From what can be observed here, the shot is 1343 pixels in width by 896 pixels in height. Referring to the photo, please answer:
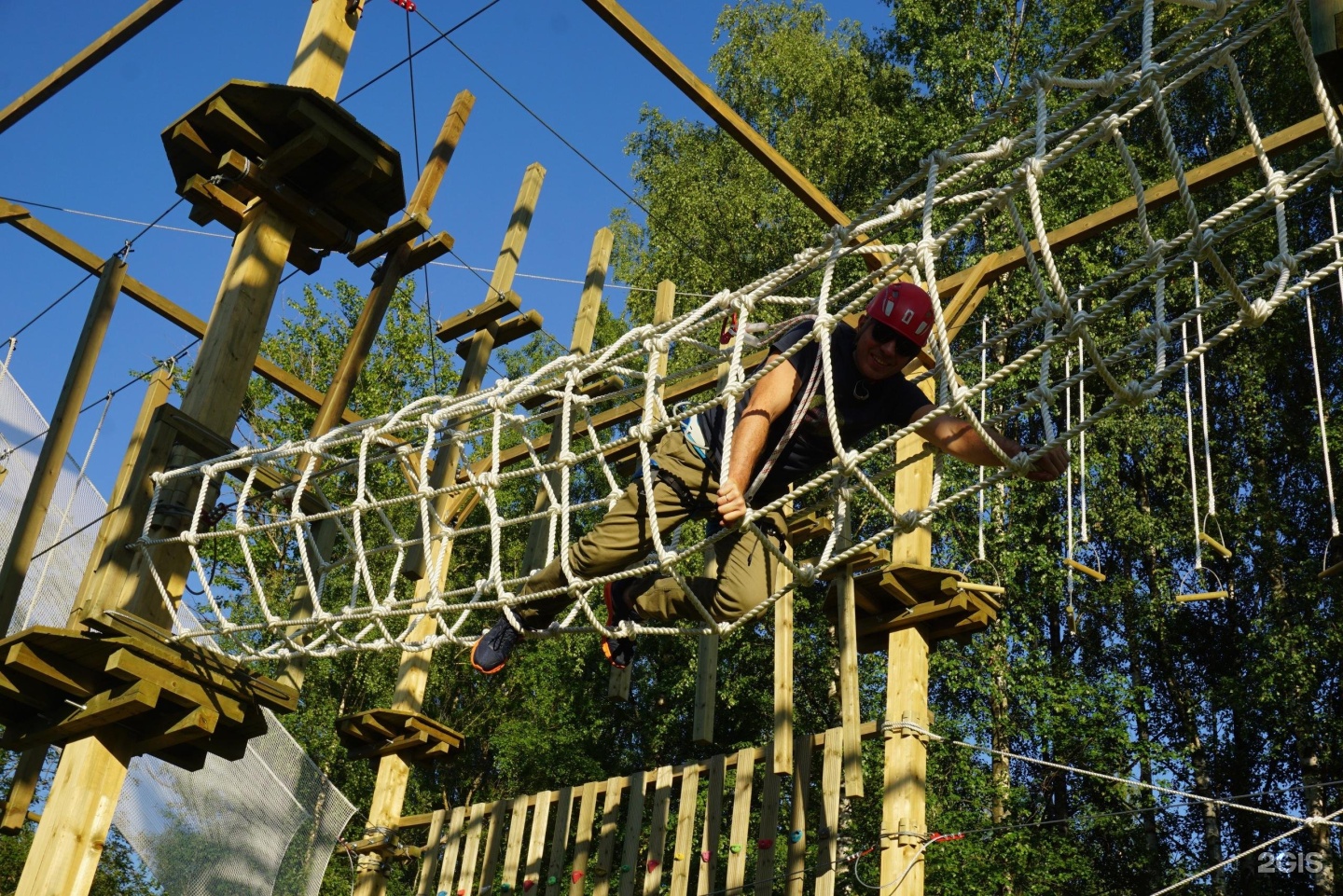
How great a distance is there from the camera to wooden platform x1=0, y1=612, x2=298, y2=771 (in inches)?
143

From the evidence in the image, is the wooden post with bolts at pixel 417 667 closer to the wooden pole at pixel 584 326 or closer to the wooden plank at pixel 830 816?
the wooden pole at pixel 584 326

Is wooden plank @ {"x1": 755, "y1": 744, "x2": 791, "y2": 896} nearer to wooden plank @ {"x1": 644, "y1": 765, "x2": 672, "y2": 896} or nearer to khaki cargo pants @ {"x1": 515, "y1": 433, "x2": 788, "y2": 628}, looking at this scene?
wooden plank @ {"x1": 644, "y1": 765, "x2": 672, "y2": 896}

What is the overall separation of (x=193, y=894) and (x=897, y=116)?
39.9 ft

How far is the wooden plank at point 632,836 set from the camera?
4.77 m

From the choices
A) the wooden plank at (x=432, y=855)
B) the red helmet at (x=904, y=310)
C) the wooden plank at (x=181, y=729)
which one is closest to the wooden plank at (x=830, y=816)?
the red helmet at (x=904, y=310)

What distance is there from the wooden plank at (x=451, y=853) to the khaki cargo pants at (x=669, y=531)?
2276 millimetres

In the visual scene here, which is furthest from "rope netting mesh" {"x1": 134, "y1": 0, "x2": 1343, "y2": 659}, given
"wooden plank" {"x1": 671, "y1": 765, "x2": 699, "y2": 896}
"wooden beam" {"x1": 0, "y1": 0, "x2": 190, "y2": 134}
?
"wooden beam" {"x1": 0, "y1": 0, "x2": 190, "y2": 134}

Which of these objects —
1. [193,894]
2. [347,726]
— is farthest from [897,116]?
[193,894]

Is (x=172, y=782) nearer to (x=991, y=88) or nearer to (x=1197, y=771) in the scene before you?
(x=1197, y=771)

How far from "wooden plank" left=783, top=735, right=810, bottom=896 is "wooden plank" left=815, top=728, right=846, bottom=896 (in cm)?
7

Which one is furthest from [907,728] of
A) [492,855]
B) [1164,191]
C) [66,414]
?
[66,414]

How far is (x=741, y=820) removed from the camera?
14.3 ft

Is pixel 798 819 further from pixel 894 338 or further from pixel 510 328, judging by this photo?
pixel 510 328

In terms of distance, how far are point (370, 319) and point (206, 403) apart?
1.68 m
